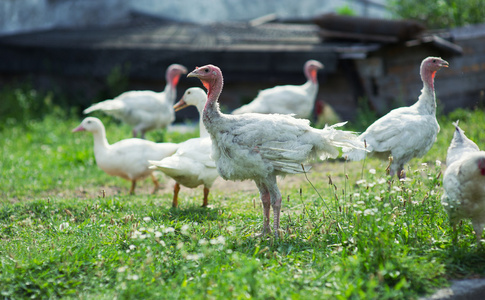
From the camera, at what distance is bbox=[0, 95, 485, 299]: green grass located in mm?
3736

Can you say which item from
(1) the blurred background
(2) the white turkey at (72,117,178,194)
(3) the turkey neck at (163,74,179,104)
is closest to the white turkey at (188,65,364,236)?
(2) the white turkey at (72,117,178,194)

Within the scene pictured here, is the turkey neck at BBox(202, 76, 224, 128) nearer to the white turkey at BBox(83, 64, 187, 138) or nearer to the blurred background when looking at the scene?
the white turkey at BBox(83, 64, 187, 138)

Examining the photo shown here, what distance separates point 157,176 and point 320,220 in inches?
145

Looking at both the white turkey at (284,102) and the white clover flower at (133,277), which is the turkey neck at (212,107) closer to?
the white clover flower at (133,277)

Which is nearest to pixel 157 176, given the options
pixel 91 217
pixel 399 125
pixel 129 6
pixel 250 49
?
pixel 91 217

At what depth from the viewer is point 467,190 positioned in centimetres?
402

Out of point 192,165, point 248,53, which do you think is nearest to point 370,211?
point 192,165

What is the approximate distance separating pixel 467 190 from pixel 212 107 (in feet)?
7.34

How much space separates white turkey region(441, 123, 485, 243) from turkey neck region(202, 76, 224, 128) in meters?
2.01

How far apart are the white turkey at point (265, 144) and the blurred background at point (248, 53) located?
4857mm

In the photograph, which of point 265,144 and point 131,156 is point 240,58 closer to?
point 131,156

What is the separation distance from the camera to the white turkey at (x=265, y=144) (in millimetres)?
4711

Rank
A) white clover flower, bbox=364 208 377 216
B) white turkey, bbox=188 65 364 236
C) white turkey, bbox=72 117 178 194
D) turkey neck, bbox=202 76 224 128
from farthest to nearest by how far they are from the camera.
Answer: white turkey, bbox=72 117 178 194, turkey neck, bbox=202 76 224 128, white turkey, bbox=188 65 364 236, white clover flower, bbox=364 208 377 216

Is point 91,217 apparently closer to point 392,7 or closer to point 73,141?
point 73,141
